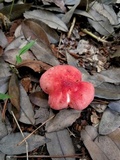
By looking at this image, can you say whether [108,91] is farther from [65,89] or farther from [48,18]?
[48,18]

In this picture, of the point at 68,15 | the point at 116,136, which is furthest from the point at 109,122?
the point at 68,15

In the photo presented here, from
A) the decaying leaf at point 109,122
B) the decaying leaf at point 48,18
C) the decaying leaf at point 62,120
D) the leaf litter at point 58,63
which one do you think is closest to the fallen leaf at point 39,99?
the leaf litter at point 58,63

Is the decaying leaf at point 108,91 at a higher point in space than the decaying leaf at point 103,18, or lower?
lower

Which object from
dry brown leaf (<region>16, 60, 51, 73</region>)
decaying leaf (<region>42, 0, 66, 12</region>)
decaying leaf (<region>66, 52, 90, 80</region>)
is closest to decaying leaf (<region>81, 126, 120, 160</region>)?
decaying leaf (<region>66, 52, 90, 80</region>)

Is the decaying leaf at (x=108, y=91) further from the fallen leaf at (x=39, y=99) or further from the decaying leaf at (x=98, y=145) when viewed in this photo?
the fallen leaf at (x=39, y=99)

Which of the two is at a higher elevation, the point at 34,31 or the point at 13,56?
the point at 34,31

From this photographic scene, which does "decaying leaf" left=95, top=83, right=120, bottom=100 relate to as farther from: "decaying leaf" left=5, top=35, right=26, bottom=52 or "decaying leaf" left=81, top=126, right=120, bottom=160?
"decaying leaf" left=5, top=35, right=26, bottom=52

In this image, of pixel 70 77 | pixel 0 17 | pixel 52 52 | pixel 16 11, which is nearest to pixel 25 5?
pixel 16 11
